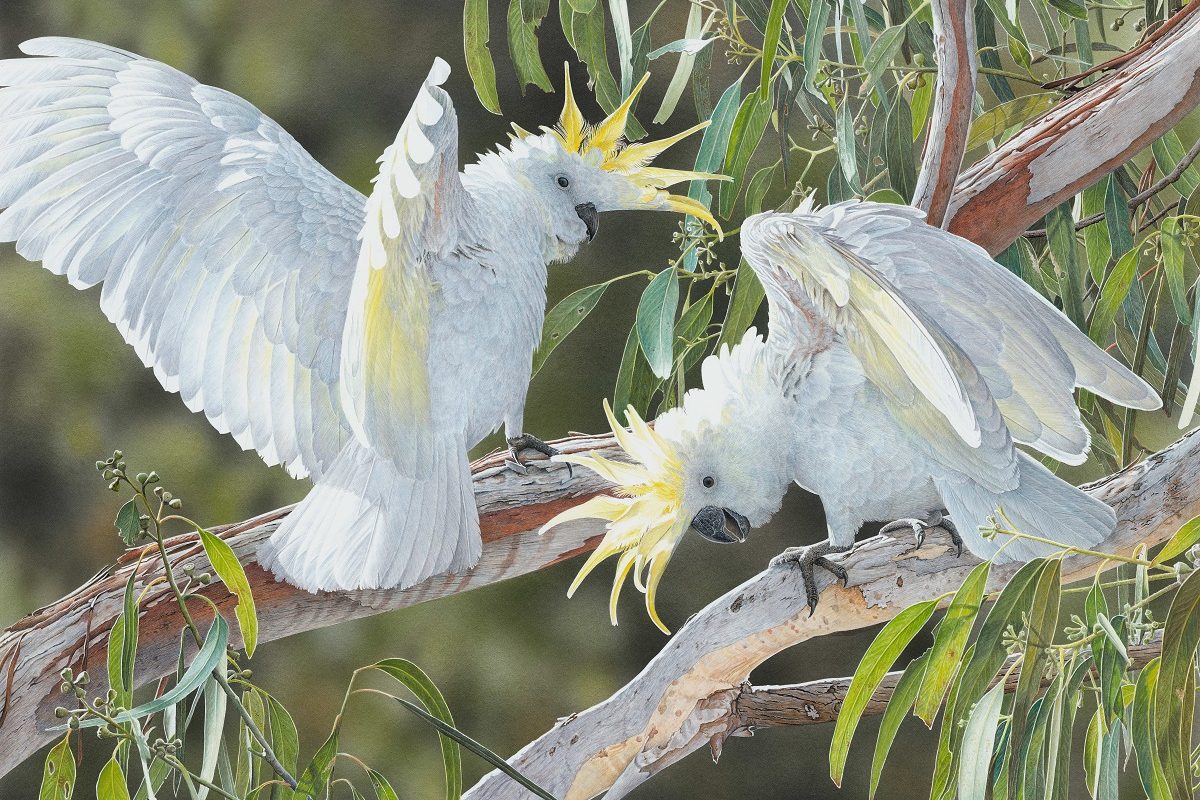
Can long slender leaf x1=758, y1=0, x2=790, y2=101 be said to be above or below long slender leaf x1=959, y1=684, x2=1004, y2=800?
above

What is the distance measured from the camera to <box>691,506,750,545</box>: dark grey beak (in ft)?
3.59

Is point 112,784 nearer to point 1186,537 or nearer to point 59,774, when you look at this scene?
point 59,774

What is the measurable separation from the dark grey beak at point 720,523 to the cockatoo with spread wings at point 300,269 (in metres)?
0.22

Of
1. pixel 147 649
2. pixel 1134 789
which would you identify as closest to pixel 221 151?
pixel 147 649

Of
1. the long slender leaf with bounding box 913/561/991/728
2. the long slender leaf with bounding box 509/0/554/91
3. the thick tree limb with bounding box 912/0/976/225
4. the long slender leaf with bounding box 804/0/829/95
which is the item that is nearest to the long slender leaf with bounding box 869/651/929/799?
the long slender leaf with bounding box 913/561/991/728

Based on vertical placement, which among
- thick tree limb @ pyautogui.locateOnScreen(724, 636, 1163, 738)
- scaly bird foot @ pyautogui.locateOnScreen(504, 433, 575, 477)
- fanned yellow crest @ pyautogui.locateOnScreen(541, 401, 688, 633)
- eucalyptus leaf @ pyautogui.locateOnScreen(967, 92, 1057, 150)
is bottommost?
thick tree limb @ pyautogui.locateOnScreen(724, 636, 1163, 738)

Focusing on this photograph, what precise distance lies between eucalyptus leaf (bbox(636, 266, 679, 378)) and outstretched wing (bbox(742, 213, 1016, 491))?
0.70 ft

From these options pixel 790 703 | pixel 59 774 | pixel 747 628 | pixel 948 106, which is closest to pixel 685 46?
pixel 948 106

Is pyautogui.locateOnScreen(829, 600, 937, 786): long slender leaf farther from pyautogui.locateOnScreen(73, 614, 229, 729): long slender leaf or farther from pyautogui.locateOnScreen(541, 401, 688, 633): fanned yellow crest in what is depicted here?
pyautogui.locateOnScreen(73, 614, 229, 729): long slender leaf

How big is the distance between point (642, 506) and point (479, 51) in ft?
1.93

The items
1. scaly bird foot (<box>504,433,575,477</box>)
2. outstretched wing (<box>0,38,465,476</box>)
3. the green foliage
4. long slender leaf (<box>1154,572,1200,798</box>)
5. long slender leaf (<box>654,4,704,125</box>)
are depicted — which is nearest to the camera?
long slender leaf (<box>1154,572,1200,798</box>)

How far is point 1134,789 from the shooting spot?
1.59 meters

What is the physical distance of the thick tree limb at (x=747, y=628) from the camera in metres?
1.09

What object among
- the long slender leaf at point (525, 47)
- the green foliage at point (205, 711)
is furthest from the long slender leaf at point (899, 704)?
the long slender leaf at point (525, 47)
